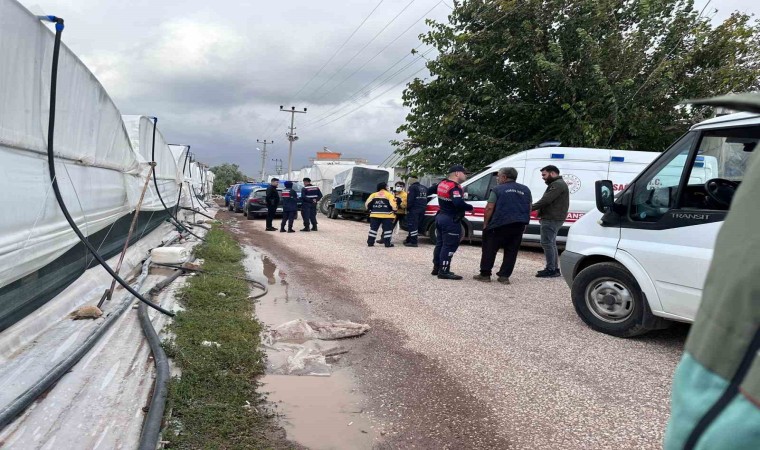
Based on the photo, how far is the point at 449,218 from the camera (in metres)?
8.28

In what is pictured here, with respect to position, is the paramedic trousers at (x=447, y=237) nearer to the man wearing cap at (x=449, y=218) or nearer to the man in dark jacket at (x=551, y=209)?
the man wearing cap at (x=449, y=218)

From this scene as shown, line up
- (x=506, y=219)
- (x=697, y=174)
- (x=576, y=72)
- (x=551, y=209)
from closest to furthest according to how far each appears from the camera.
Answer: (x=697, y=174)
(x=506, y=219)
(x=551, y=209)
(x=576, y=72)

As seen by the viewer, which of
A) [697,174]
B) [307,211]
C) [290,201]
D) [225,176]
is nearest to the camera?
[697,174]

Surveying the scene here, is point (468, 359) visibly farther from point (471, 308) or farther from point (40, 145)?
point (40, 145)

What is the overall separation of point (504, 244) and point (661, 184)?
3.20 metres

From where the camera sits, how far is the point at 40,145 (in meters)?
4.36

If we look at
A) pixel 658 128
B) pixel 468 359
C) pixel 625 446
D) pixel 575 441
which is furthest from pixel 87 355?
pixel 658 128

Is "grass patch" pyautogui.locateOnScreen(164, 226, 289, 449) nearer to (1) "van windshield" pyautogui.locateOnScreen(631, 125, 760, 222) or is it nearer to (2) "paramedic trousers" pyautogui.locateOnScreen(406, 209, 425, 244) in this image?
(1) "van windshield" pyautogui.locateOnScreen(631, 125, 760, 222)

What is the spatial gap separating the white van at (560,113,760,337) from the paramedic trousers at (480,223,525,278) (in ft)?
6.69

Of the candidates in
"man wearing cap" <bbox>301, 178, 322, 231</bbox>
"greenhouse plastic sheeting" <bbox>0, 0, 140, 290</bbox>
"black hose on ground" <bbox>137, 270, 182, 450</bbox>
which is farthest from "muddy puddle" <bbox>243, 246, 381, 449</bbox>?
"man wearing cap" <bbox>301, 178, 322, 231</bbox>

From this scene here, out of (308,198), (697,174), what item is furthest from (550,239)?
(308,198)

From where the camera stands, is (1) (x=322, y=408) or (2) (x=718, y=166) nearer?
(1) (x=322, y=408)

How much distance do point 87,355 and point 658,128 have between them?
15774mm

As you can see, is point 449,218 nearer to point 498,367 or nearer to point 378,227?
point 498,367
